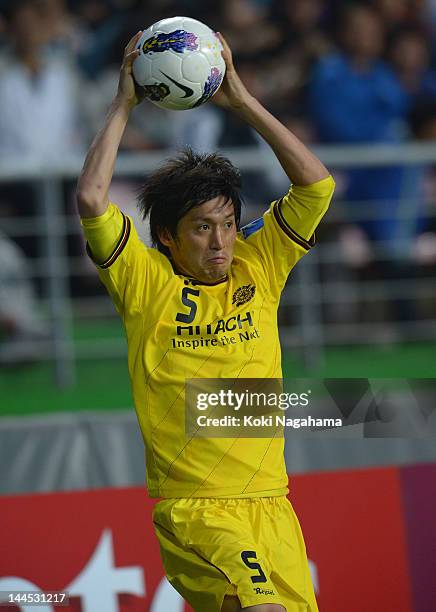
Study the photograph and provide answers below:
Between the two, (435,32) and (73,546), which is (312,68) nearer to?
(435,32)

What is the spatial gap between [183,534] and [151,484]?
278 millimetres

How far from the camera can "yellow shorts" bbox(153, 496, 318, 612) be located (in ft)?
13.1

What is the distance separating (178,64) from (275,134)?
475 mm

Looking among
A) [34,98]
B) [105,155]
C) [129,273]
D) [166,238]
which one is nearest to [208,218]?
[166,238]

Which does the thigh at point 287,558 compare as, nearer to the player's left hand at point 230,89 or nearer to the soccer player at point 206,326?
the soccer player at point 206,326

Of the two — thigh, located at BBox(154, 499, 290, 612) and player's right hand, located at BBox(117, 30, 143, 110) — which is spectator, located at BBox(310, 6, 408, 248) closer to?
player's right hand, located at BBox(117, 30, 143, 110)

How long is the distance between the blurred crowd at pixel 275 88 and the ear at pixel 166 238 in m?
4.42

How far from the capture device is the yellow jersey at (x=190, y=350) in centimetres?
424

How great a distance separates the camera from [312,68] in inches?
399

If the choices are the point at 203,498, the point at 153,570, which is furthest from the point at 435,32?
the point at 203,498

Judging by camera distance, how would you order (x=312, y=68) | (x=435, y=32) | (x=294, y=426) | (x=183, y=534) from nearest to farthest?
(x=183, y=534) < (x=294, y=426) < (x=312, y=68) < (x=435, y=32)

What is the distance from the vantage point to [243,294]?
4430 millimetres

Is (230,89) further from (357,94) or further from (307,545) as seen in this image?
(357,94)

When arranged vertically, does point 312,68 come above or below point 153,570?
above
